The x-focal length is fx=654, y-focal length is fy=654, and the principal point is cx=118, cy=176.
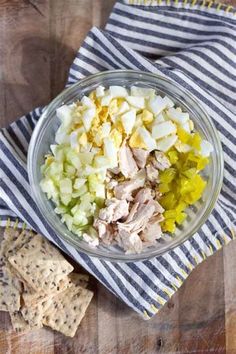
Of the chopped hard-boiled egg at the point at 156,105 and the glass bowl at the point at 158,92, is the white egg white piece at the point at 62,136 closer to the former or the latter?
the glass bowl at the point at 158,92

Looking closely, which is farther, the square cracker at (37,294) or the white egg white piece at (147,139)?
the square cracker at (37,294)

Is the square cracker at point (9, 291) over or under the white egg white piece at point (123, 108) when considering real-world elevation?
under

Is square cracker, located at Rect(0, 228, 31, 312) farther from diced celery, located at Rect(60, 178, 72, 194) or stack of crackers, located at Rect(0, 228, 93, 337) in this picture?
diced celery, located at Rect(60, 178, 72, 194)

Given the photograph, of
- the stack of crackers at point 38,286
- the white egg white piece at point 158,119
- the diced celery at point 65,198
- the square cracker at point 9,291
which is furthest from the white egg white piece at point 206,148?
the square cracker at point 9,291

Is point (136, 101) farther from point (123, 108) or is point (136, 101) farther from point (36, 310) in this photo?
point (36, 310)

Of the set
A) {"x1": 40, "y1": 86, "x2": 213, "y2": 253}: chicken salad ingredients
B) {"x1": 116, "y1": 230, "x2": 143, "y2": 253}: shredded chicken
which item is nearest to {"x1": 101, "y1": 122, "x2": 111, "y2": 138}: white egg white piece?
{"x1": 40, "y1": 86, "x2": 213, "y2": 253}: chicken salad ingredients

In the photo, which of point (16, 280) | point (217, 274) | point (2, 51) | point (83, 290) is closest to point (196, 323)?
point (217, 274)

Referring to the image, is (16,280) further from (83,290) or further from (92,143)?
(92,143)
